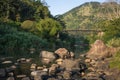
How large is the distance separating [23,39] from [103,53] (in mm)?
10699

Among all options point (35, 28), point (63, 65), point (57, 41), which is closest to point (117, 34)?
point (57, 41)

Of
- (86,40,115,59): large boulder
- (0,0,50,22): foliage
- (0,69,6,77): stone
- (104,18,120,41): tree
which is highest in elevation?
(0,0,50,22): foliage

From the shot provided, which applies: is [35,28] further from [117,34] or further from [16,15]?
[117,34]

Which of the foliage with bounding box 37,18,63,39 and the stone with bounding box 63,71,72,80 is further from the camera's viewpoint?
the foliage with bounding box 37,18,63,39

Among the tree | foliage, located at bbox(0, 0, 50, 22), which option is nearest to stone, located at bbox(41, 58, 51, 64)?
the tree

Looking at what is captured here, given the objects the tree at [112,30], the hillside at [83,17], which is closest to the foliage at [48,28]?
the tree at [112,30]

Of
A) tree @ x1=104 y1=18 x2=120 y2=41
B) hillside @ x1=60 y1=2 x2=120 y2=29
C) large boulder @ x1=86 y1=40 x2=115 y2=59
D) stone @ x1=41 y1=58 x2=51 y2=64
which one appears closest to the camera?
stone @ x1=41 y1=58 x2=51 y2=64

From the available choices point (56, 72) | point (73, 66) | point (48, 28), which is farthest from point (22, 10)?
point (56, 72)

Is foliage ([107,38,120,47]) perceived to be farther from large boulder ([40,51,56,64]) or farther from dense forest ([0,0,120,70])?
large boulder ([40,51,56,64])

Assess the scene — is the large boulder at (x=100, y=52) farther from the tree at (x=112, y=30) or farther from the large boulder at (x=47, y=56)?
the tree at (x=112, y=30)

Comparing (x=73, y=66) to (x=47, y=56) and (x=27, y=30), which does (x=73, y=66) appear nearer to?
(x=47, y=56)

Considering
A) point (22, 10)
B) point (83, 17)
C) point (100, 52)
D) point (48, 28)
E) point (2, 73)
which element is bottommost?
point (100, 52)

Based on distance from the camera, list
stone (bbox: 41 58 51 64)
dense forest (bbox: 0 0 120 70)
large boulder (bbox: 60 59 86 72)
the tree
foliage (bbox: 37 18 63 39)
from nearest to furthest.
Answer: large boulder (bbox: 60 59 86 72) → stone (bbox: 41 58 51 64) → dense forest (bbox: 0 0 120 70) → the tree → foliage (bbox: 37 18 63 39)

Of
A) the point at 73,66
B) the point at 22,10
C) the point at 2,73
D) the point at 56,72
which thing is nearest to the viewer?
the point at 2,73
